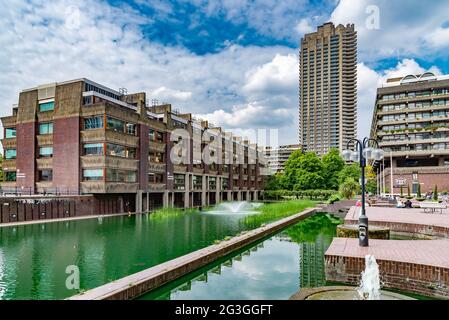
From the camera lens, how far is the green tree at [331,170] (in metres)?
73.8

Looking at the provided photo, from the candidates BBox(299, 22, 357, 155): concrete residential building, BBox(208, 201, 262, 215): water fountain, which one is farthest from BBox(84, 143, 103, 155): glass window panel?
BBox(299, 22, 357, 155): concrete residential building

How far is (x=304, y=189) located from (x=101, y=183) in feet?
156

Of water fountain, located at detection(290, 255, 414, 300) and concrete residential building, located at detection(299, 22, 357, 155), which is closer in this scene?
water fountain, located at detection(290, 255, 414, 300)

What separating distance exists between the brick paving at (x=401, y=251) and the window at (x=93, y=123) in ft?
100

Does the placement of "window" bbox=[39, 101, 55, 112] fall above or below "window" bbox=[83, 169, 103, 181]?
above

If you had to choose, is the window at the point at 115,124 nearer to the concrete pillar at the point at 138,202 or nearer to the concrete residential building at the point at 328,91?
the concrete pillar at the point at 138,202

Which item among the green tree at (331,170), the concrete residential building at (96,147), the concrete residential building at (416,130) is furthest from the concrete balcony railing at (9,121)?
the concrete residential building at (416,130)

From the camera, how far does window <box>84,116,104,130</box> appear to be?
36.5 m

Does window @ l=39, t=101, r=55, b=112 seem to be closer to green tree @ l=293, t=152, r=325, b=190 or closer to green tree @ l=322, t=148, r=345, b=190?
green tree @ l=293, t=152, r=325, b=190

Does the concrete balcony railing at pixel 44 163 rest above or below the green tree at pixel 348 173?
above

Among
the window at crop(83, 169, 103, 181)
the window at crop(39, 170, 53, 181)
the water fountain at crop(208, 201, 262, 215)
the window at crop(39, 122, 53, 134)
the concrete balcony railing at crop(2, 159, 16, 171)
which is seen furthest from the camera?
the concrete balcony railing at crop(2, 159, 16, 171)

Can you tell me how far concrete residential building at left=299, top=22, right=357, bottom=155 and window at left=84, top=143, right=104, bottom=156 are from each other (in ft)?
375

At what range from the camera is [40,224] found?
1104 inches

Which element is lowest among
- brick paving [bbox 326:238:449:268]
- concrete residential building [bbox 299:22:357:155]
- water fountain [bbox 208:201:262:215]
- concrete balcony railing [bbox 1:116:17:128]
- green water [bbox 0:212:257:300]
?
water fountain [bbox 208:201:262:215]
